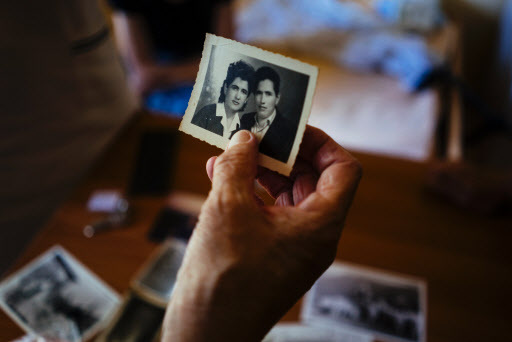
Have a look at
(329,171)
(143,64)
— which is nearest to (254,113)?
(329,171)

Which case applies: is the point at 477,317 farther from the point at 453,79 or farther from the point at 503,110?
the point at 503,110

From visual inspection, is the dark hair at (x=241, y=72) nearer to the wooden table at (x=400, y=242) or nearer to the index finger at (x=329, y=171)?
the index finger at (x=329, y=171)

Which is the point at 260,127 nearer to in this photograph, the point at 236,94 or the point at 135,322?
the point at 236,94

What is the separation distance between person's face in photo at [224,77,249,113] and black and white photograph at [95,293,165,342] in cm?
53

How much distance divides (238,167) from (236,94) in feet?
0.37

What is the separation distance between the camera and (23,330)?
79 cm

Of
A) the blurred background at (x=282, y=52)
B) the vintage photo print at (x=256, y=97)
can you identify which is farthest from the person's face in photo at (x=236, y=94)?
the blurred background at (x=282, y=52)

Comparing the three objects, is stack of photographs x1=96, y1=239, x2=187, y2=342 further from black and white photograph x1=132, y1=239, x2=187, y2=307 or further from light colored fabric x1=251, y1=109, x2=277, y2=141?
light colored fabric x1=251, y1=109, x2=277, y2=141

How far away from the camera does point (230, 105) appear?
551 mm

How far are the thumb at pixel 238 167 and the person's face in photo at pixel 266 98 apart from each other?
0.13 ft

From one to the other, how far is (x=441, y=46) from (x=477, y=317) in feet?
5.17

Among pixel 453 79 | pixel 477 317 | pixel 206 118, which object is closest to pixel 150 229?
pixel 206 118

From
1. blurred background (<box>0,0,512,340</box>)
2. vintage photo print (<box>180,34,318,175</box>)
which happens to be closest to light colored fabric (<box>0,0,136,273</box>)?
blurred background (<box>0,0,512,340</box>)

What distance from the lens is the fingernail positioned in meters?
0.53
